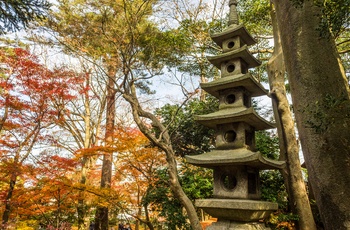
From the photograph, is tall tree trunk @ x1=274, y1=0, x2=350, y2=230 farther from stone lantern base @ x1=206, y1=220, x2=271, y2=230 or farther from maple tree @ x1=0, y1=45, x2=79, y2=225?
maple tree @ x1=0, y1=45, x2=79, y2=225

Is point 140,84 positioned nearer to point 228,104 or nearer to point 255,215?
point 228,104

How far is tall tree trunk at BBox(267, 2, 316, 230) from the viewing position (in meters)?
6.70

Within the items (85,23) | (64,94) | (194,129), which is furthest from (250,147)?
(85,23)

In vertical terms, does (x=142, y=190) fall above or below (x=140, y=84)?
below

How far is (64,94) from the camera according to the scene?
918 cm

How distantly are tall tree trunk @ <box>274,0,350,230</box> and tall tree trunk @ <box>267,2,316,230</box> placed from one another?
185 inches

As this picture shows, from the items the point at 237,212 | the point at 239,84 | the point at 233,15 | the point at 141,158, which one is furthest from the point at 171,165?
the point at 233,15

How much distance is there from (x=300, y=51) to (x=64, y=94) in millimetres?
8517

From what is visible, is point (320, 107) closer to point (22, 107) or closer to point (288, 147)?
point (288, 147)

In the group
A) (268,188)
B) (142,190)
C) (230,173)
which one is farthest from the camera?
(142,190)

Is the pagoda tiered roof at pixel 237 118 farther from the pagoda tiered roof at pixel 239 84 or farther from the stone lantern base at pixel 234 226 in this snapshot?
the stone lantern base at pixel 234 226

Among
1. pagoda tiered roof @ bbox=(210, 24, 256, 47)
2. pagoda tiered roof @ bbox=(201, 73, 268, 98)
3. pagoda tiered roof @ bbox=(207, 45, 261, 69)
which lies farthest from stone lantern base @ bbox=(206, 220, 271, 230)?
pagoda tiered roof @ bbox=(210, 24, 256, 47)

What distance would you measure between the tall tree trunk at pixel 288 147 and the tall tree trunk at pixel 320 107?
15.4ft

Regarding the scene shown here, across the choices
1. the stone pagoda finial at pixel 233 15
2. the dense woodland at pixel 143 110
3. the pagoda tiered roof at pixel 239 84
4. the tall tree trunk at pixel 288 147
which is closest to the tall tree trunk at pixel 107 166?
the dense woodland at pixel 143 110
